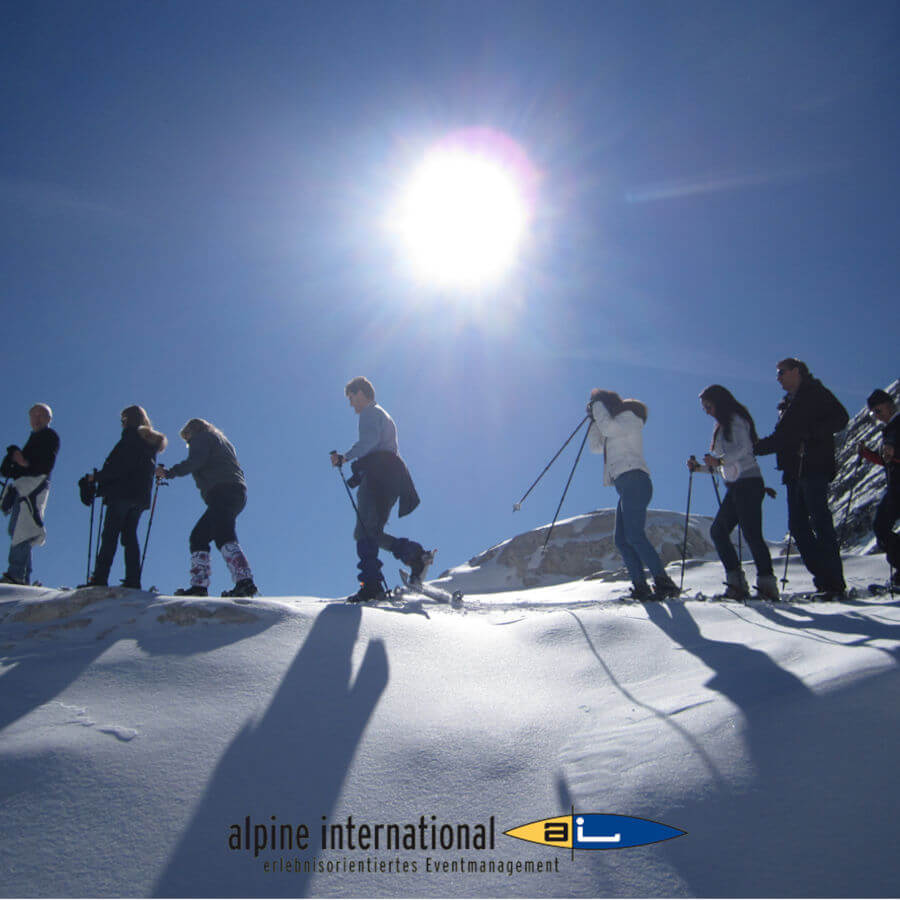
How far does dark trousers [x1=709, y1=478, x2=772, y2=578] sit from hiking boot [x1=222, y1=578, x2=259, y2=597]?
428 centimetres

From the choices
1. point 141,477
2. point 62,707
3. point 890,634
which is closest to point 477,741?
point 62,707

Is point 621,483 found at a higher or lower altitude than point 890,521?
higher

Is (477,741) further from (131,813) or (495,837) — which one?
(131,813)

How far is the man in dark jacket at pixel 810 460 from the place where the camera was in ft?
17.3

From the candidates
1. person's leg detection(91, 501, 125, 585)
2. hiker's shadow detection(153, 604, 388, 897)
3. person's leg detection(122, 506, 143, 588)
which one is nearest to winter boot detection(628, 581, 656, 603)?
hiker's shadow detection(153, 604, 388, 897)

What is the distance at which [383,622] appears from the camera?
3838 millimetres

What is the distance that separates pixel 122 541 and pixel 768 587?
19.6ft

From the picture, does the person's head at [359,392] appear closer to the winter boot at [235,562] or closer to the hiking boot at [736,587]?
the winter boot at [235,562]

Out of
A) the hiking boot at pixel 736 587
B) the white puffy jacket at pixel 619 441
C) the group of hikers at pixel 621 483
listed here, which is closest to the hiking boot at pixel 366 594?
the group of hikers at pixel 621 483

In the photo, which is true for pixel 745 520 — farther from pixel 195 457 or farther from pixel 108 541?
pixel 108 541

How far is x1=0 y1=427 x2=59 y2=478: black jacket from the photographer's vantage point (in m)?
6.45

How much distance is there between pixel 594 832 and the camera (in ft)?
5.35

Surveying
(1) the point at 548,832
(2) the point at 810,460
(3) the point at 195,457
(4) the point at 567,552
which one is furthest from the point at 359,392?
(4) the point at 567,552

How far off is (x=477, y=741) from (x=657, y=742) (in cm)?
63
